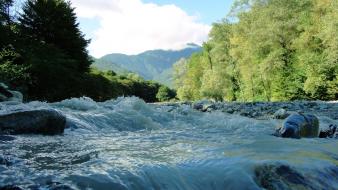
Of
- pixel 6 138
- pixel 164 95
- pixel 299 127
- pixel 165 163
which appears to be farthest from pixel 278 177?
pixel 164 95

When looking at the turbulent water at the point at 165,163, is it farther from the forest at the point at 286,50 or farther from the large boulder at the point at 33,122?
the forest at the point at 286,50

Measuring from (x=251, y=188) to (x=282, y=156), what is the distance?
178 centimetres

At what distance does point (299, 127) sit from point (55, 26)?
95.8 feet

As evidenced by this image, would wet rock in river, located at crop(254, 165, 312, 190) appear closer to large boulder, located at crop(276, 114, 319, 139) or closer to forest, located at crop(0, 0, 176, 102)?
large boulder, located at crop(276, 114, 319, 139)

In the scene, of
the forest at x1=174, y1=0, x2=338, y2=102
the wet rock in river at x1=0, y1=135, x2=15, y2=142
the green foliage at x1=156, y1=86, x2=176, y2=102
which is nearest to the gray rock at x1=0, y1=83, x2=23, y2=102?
the wet rock in river at x1=0, y1=135, x2=15, y2=142

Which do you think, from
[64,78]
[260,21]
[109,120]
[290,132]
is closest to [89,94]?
[64,78]

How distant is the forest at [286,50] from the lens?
36312mm

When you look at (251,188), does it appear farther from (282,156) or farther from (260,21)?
(260,21)

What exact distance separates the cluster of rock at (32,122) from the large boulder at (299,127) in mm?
4646

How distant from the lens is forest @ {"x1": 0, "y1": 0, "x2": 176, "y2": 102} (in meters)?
23.7

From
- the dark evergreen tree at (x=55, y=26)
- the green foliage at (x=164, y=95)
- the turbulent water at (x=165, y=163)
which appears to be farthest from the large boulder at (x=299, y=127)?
the green foliage at (x=164, y=95)

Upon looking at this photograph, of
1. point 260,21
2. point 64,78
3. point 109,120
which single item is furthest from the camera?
point 260,21

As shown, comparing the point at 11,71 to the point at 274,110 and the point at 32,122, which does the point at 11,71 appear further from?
the point at 32,122

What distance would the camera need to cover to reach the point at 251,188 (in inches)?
174
